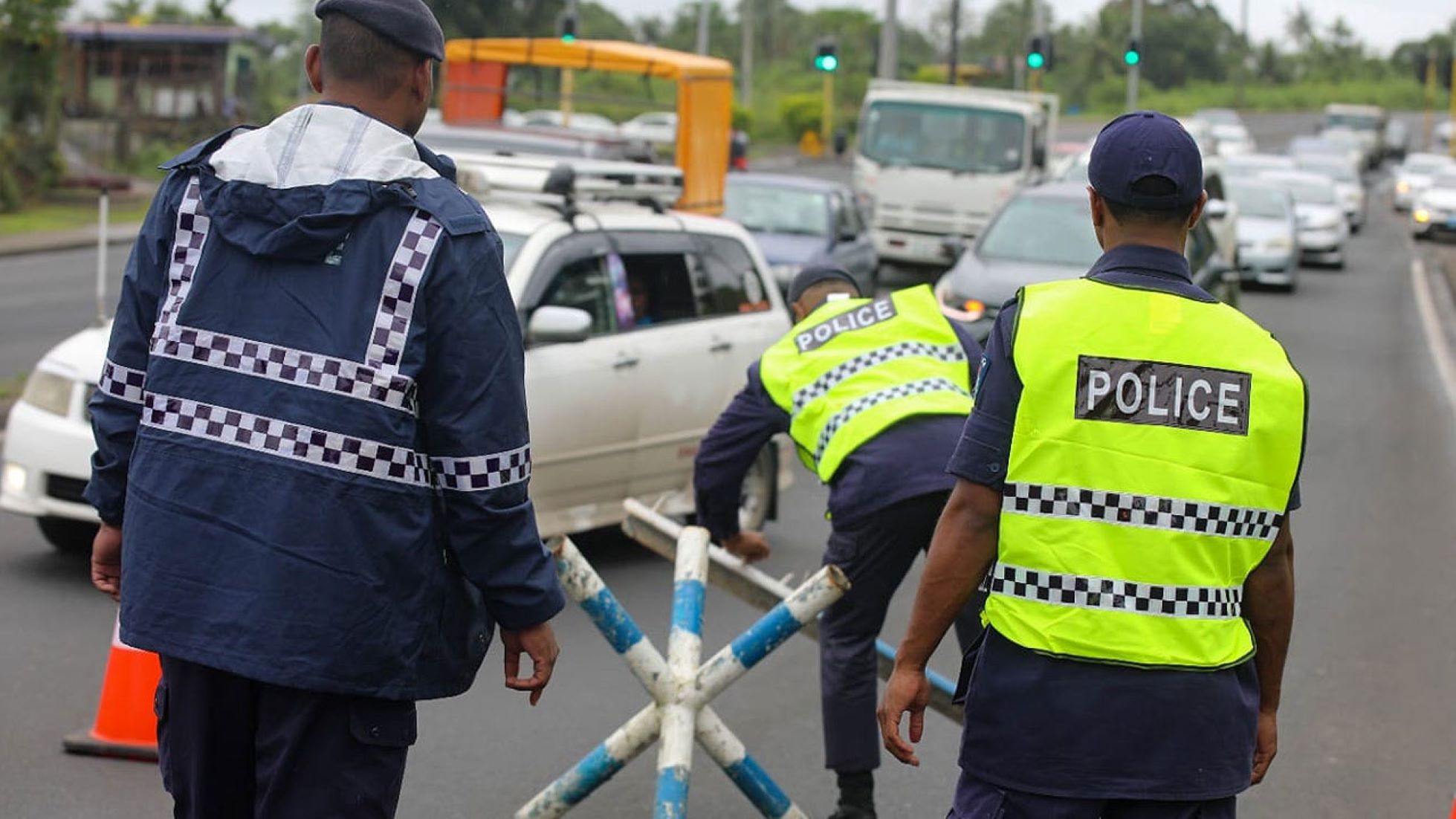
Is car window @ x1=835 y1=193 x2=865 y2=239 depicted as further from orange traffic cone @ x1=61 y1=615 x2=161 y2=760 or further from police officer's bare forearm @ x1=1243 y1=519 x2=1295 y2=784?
police officer's bare forearm @ x1=1243 y1=519 x2=1295 y2=784

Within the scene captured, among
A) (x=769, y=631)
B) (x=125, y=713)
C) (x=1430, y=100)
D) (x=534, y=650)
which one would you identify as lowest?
(x=125, y=713)

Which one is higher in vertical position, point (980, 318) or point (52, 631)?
point (980, 318)

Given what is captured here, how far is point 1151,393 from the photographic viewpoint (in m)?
3.18

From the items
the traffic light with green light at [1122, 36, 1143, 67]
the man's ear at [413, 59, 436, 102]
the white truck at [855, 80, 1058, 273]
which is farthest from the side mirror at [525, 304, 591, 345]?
the traffic light with green light at [1122, 36, 1143, 67]

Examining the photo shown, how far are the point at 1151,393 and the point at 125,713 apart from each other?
12.6ft

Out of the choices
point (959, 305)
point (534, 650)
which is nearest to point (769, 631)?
point (534, 650)

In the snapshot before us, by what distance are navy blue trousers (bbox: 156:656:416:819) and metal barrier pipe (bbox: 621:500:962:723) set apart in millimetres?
2321

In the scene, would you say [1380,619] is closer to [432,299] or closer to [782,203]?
[432,299]

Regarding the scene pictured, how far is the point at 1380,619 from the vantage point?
8688mm

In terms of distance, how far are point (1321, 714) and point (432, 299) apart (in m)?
5.03

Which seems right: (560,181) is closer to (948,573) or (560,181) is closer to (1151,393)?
(948,573)

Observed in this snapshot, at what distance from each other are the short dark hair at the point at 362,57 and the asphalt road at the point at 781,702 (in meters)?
2.97

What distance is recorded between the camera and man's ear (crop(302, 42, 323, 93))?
3238 mm

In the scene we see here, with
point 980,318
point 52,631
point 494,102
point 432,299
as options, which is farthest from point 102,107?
point 432,299
